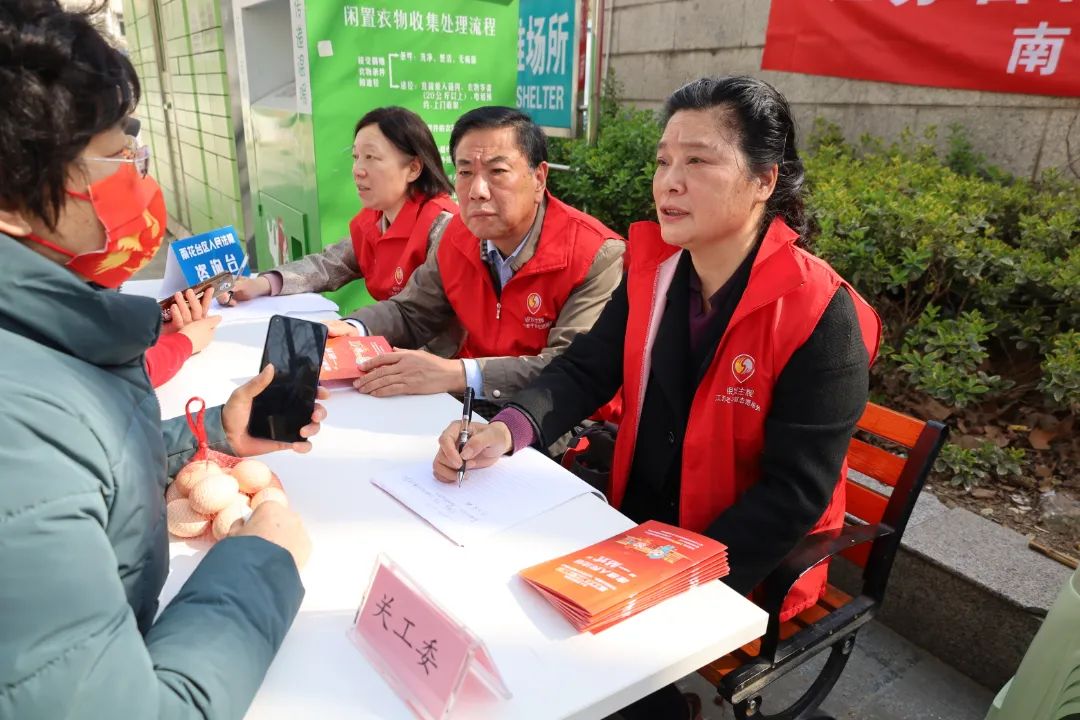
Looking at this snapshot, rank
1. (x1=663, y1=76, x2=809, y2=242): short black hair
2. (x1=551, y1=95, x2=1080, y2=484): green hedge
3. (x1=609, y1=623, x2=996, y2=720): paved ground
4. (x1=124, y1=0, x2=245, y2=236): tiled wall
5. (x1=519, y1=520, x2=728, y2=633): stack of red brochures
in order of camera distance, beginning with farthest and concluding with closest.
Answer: (x1=124, y1=0, x2=245, y2=236): tiled wall → (x1=551, y1=95, x2=1080, y2=484): green hedge → (x1=609, y1=623, x2=996, y2=720): paved ground → (x1=663, y1=76, x2=809, y2=242): short black hair → (x1=519, y1=520, x2=728, y2=633): stack of red brochures

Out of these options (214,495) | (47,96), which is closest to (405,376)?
(214,495)

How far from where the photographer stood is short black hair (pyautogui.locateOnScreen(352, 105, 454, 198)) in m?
2.87

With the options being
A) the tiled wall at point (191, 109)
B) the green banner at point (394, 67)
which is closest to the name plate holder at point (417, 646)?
the green banner at point (394, 67)

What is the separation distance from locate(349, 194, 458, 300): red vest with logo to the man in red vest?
475 millimetres

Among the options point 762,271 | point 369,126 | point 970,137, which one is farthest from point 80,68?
point 970,137

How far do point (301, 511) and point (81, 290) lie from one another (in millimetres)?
637

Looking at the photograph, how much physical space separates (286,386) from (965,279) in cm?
246

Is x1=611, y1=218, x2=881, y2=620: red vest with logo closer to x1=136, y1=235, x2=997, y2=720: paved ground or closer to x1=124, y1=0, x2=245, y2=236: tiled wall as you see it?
x1=136, y1=235, x2=997, y2=720: paved ground

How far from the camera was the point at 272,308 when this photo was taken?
2.70 metres

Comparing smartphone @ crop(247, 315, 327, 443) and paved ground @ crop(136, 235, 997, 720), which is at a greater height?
smartphone @ crop(247, 315, 327, 443)

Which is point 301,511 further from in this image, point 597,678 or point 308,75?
point 308,75

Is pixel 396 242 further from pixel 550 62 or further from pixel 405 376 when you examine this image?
pixel 550 62

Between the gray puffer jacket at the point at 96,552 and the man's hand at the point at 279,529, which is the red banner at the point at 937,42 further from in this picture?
the gray puffer jacket at the point at 96,552

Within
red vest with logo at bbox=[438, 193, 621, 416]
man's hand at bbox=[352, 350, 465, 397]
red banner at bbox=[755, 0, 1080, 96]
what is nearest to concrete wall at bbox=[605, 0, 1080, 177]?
red banner at bbox=[755, 0, 1080, 96]
